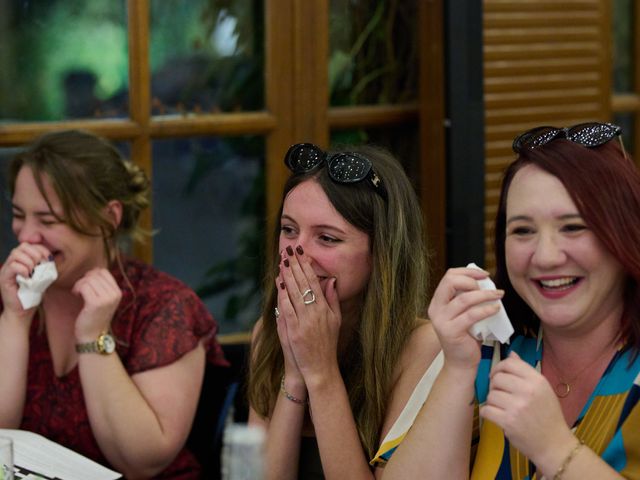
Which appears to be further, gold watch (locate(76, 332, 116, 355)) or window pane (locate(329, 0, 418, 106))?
window pane (locate(329, 0, 418, 106))

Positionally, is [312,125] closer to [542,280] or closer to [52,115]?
[52,115]

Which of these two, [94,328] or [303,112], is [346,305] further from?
[303,112]

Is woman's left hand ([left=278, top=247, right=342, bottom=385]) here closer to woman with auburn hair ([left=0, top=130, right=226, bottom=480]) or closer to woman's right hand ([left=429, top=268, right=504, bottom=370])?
woman's right hand ([left=429, top=268, right=504, bottom=370])

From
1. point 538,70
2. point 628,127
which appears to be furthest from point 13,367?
point 628,127

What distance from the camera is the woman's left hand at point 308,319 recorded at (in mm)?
2498

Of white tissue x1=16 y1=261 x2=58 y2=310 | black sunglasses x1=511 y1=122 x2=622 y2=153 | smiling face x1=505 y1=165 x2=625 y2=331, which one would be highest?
black sunglasses x1=511 y1=122 x2=622 y2=153

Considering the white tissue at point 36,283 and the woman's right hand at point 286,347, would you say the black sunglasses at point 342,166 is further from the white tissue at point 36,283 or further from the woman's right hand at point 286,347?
the white tissue at point 36,283

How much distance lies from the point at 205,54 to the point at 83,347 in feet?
3.65

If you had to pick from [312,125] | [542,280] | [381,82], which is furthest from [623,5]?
[542,280]

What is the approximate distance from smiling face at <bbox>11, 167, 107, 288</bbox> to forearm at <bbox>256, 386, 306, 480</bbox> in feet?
2.45

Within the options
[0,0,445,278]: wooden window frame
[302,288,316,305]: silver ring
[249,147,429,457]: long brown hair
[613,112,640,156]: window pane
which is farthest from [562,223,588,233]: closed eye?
[613,112,640,156]: window pane

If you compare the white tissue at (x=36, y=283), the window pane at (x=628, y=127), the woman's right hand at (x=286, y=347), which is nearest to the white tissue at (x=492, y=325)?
the woman's right hand at (x=286, y=347)

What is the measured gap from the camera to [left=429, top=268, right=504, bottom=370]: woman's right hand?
2.09m

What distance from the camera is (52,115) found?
3.46 m
